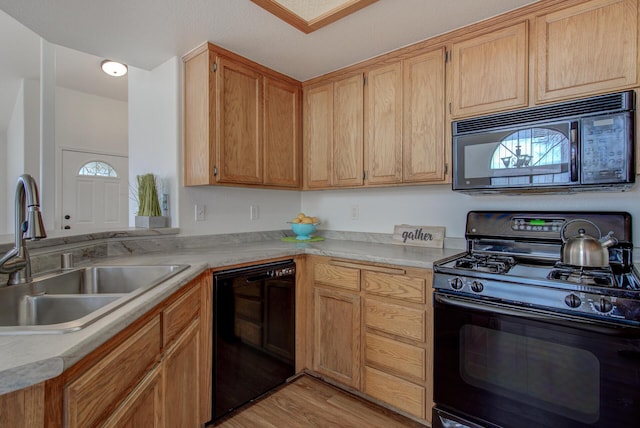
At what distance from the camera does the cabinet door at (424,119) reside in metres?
1.95

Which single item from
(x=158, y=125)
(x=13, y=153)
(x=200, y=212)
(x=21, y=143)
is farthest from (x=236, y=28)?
(x=13, y=153)

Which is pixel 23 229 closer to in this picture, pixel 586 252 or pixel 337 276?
pixel 337 276

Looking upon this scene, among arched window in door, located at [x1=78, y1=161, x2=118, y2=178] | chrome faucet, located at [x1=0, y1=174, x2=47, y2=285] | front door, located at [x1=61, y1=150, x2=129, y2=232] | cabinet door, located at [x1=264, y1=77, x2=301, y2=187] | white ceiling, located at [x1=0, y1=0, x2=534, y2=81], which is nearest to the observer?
chrome faucet, located at [x1=0, y1=174, x2=47, y2=285]

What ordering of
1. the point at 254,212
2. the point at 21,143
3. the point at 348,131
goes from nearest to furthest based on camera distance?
the point at 348,131
the point at 254,212
the point at 21,143

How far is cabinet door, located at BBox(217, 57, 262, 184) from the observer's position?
209cm

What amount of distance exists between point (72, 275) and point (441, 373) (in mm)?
1780

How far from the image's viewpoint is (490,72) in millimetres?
→ 1775

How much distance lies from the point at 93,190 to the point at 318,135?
12.5 feet

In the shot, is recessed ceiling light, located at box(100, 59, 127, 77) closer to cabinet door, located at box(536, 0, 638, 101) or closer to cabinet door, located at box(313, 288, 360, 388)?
cabinet door, located at box(313, 288, 360, 388)

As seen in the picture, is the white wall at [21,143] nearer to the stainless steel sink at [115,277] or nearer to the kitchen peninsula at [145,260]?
the kitchen peninsula at [145,260]

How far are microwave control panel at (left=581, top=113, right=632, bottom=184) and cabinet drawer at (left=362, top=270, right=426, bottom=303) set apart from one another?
91cm

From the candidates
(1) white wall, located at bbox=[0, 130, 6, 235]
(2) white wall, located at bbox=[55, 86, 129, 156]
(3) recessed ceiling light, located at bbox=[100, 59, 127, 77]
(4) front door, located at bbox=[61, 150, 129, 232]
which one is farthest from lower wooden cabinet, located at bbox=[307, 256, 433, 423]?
(1) white wall, located at bbox=[0, 130, 6, 235]

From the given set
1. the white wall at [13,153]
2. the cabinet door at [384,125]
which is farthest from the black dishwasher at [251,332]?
the white wall at [13,153]

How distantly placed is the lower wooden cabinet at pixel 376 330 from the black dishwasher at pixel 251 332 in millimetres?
221
